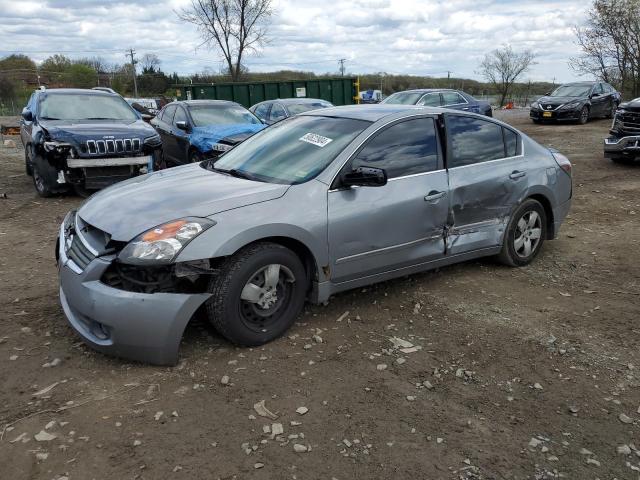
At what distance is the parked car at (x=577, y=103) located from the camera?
1941 cm

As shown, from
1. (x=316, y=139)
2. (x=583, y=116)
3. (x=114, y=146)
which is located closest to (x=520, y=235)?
(x=316, y=139)

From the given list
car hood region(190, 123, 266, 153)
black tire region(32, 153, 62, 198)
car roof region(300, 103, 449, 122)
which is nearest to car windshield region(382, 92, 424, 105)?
car hood region(190, 123, 266, 153)

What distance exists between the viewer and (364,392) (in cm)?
318

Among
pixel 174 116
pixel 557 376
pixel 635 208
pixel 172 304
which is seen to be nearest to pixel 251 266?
pixel 172 304

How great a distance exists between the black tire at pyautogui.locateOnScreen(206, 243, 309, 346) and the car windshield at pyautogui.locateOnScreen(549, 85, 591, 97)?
64.6ft

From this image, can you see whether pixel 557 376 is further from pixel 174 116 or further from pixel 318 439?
pixel 174 116

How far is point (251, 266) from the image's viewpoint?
3.44 metres

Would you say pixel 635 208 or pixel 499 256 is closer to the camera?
pixel 499 256

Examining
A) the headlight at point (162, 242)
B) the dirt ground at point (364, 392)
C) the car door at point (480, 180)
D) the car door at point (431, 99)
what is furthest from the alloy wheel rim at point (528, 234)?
the car door at point (431, 99)

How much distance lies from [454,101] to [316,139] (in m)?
13.1

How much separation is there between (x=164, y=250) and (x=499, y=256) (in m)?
3.31

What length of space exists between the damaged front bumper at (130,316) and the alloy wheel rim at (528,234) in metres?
3.24

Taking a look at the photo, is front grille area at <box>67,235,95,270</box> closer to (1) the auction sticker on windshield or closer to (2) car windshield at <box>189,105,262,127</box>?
(1) the auction sticker on windshield

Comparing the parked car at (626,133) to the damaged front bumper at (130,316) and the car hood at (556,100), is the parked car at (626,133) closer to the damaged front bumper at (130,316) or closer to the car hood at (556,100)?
the car hood at (556,100)
